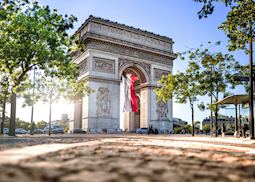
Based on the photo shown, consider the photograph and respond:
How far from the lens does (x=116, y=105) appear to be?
38750 millimetres

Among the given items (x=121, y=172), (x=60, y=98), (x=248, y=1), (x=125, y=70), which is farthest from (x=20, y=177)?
(x=125, y=70)

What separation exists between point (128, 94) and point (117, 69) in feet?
13.0

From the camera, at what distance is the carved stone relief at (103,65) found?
123 ft

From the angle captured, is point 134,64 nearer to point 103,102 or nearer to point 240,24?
point 103,102

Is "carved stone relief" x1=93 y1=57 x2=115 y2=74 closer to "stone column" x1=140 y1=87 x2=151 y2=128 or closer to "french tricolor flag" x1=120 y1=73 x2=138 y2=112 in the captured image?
"french tricolor flag" x1=120 y1=73 x2=138 y2=112

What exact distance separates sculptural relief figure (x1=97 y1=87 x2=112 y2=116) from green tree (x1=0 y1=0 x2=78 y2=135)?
13920mm

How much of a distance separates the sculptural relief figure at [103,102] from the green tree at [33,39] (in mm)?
13920


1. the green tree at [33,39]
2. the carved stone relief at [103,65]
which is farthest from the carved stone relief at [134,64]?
the green tree at [33,39]

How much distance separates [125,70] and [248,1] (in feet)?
114

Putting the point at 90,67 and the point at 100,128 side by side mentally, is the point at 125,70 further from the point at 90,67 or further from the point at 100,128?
the point at 100,128

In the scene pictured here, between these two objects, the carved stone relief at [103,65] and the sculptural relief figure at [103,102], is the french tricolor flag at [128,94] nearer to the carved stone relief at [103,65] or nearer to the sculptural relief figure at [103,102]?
the sculptural relief figure at [103,102]

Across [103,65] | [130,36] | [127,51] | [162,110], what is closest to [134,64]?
[127,51]

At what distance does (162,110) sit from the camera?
143ft

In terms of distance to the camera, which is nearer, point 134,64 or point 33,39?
point 33,39
